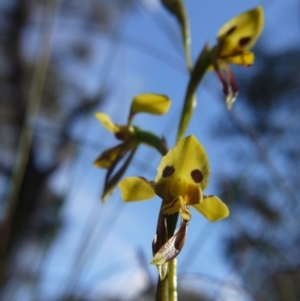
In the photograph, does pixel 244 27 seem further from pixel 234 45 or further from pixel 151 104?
pixel 151 104

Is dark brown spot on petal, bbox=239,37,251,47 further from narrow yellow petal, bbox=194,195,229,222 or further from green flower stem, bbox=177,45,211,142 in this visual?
narrow yellow petal, bbox=194,195,229,222

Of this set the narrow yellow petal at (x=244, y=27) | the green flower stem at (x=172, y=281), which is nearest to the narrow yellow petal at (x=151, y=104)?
the narrow yellow petal at (x=244, y=27)

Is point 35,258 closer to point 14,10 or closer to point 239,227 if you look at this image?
point 239,227

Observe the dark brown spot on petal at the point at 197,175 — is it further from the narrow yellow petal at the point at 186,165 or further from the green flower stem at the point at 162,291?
the green flower stem at the point at 162,291

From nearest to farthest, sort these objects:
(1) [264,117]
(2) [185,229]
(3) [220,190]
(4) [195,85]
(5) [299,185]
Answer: (2) [185,229]
(4) [195,85]
(5) [299,185]
(3) [220,190]
(1) [264,117]

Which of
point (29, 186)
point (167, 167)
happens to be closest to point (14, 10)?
point (29, 186)
